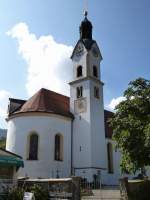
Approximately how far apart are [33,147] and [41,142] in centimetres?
112

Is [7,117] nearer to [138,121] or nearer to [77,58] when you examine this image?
[77,58]

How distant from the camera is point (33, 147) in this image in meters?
31.8

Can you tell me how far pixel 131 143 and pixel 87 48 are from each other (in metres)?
22.1

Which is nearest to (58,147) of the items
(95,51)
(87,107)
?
(87,107)

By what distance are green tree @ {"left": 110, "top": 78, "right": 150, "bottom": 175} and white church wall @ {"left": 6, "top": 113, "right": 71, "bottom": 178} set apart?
13.0 meters

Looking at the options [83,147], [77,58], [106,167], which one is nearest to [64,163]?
[83,147]

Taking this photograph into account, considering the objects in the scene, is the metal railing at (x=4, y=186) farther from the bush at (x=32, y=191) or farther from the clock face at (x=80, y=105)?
the clock face at (x=80, y=105)

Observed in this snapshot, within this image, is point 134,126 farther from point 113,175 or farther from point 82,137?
point 113,175

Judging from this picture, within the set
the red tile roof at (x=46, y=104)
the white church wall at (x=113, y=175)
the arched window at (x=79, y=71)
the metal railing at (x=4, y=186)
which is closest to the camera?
the metal railing at (x=4, y=186)

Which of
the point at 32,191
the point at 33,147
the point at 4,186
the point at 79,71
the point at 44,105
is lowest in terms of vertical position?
the point at 32,191

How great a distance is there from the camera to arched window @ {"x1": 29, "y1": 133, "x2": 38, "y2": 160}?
31.4 meters

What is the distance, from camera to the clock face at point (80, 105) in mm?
35672

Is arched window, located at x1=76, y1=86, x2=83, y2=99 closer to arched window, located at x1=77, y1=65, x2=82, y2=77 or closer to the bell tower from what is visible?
the bell tower

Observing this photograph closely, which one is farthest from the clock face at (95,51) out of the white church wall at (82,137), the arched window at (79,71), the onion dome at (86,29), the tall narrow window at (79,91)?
the tall narrow window at (79,91)
